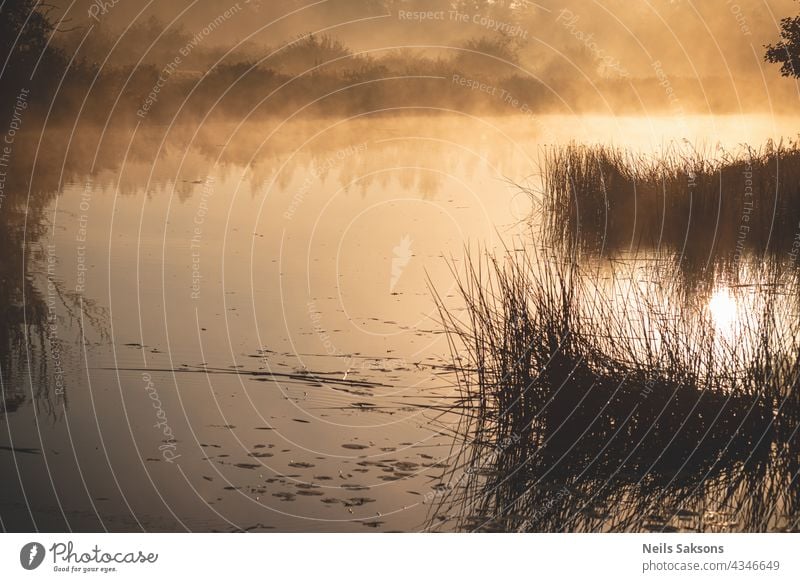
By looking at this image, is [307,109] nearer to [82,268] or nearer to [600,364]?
[82,268]

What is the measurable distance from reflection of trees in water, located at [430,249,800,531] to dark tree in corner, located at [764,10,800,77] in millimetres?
3217

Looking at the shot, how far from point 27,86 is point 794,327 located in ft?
26.5

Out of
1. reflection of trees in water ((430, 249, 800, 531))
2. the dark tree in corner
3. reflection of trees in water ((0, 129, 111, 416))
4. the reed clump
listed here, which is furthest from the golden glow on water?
reflection of trees in water ((0, 129, 111, 416))

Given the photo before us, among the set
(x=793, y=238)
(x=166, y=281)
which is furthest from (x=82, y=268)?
(x=793, y=238)

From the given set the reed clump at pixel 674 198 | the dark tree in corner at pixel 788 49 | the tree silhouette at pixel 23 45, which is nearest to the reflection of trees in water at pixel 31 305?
the tree silhouette at pixel 23 45

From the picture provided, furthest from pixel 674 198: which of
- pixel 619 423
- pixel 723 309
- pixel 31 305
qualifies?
pixel 31 305

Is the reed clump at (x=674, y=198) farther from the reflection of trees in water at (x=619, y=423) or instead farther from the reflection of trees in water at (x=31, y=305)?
the reflection of trees in water at (x=31, y=305)

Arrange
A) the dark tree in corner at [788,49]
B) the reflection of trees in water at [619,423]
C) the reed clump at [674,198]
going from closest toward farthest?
the reflection of trees in water at [619,423]
the dark tree in corner at [788,49]
the reed clump at [674,198]

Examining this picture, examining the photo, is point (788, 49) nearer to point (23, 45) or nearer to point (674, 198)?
point (674, 198)

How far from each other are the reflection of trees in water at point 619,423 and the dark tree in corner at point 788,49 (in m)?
3.22

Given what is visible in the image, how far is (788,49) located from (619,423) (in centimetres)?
477

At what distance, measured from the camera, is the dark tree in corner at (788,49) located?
909 centimetres

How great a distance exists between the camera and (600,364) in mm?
6789

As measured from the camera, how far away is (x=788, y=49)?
372 inches
